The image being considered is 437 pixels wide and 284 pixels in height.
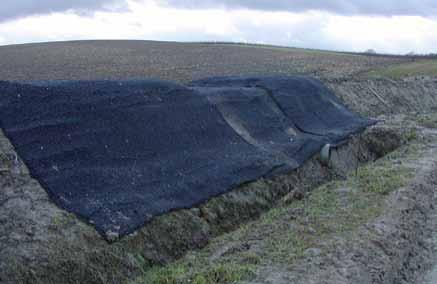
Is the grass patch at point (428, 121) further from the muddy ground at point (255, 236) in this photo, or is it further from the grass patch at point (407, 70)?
the grass patch at point (407, 70)

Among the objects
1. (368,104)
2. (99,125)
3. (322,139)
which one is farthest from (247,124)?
(368,104)

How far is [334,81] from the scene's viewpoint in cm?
2558

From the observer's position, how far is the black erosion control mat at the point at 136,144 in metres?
9.28

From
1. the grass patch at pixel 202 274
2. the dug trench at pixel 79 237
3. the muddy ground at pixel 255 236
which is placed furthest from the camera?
the muddy ground at pixel 255 236

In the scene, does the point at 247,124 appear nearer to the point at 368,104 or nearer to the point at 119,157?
the point at 119,157

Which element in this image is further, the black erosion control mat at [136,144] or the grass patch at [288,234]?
the black erosion control mat at [136,144]

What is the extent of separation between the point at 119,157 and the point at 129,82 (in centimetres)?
290

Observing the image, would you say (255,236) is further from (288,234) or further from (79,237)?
(79,237)

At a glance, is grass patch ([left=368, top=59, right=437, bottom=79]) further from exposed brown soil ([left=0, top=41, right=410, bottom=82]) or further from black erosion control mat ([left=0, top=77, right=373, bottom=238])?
black erosion control mat ([left=0, top=77, right=373, bottom=238])

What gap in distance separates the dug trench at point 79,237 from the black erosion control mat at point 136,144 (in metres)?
0.20

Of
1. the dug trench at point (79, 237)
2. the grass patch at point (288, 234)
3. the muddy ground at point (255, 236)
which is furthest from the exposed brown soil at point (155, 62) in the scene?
the dug trench at point (79, 237)

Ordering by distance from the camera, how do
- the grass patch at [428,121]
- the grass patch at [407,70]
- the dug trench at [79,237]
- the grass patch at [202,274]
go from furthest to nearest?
the grass patch at [407,70] → the grass patch at [428,121] → the dug trench at [79,237] → the grass patch at [202,274]

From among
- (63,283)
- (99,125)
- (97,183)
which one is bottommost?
(63,283)

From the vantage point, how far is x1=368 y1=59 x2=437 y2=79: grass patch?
136 feet
